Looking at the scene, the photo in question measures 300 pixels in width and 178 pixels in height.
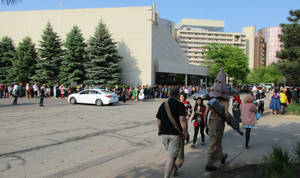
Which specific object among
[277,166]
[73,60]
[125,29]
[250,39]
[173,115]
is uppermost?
[250,39]

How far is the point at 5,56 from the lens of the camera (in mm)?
36125

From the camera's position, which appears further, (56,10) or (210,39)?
(210,39)

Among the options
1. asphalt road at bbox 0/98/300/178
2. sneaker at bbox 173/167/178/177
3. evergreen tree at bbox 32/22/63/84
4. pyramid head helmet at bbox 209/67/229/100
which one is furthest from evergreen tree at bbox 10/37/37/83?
sneaker at bbox 173/167/178/177

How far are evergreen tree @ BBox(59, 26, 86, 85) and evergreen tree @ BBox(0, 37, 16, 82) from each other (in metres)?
9.93

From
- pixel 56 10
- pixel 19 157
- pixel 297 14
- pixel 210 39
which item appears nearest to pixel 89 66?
pixel 56 10

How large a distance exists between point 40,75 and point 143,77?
14.8 m

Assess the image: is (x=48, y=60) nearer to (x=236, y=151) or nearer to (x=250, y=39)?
(x=236, y=151)

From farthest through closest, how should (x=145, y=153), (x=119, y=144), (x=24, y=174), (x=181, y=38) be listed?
1. (x=181, y=38)
2. (x=119, y=144)
3. (x=145, y=153)
4. (x=24, y=174)

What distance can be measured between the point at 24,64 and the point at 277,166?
119 feet

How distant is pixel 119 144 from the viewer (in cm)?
697

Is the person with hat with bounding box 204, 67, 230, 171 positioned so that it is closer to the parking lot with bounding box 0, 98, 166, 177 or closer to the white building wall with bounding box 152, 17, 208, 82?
the parking lot with bounding box 0, 98, 166, 177

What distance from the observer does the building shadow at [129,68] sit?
35312 millimetres

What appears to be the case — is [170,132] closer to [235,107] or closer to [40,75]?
[235,107]

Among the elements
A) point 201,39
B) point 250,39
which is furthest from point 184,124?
point 250,39
